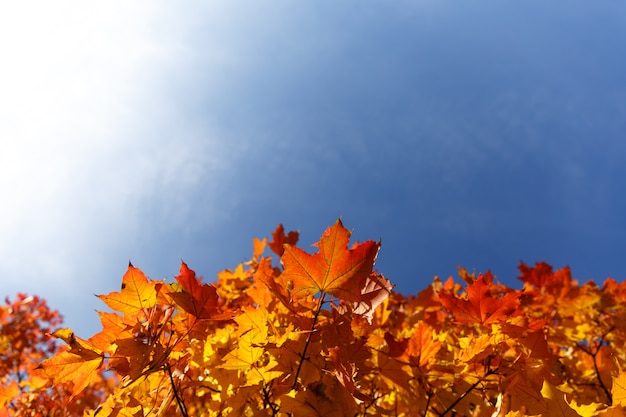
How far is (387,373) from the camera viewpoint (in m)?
2.06

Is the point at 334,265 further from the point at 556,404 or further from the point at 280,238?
the point at 280,238

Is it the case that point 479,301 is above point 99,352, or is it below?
below

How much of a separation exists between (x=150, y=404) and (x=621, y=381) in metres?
1.97

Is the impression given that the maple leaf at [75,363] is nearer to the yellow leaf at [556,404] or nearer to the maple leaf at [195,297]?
the maple leaf at [195,297]

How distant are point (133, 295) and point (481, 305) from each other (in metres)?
1.53

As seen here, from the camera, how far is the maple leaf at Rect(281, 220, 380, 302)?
4.55 feet

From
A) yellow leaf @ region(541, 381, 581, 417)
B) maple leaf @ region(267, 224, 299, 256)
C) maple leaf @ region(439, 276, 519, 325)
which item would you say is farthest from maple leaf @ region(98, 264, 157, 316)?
maple leaf @ region(267, 224, 299, 256)

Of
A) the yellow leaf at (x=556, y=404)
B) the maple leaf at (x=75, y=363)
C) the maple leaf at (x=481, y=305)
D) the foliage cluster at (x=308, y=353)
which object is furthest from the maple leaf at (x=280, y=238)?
the yellow leaf at (x=556, y=404)

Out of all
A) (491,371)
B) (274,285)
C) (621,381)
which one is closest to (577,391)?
(491,371)

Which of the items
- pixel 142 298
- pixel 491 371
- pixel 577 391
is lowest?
pixel 577 391

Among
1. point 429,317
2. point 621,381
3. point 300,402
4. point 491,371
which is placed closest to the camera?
point 621,381

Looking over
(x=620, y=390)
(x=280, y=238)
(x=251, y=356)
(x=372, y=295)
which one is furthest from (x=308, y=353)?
(x=280, y=238)

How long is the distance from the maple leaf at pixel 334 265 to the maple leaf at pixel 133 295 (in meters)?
0.58

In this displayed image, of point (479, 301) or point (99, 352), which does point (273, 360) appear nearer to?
point (99, 352)
